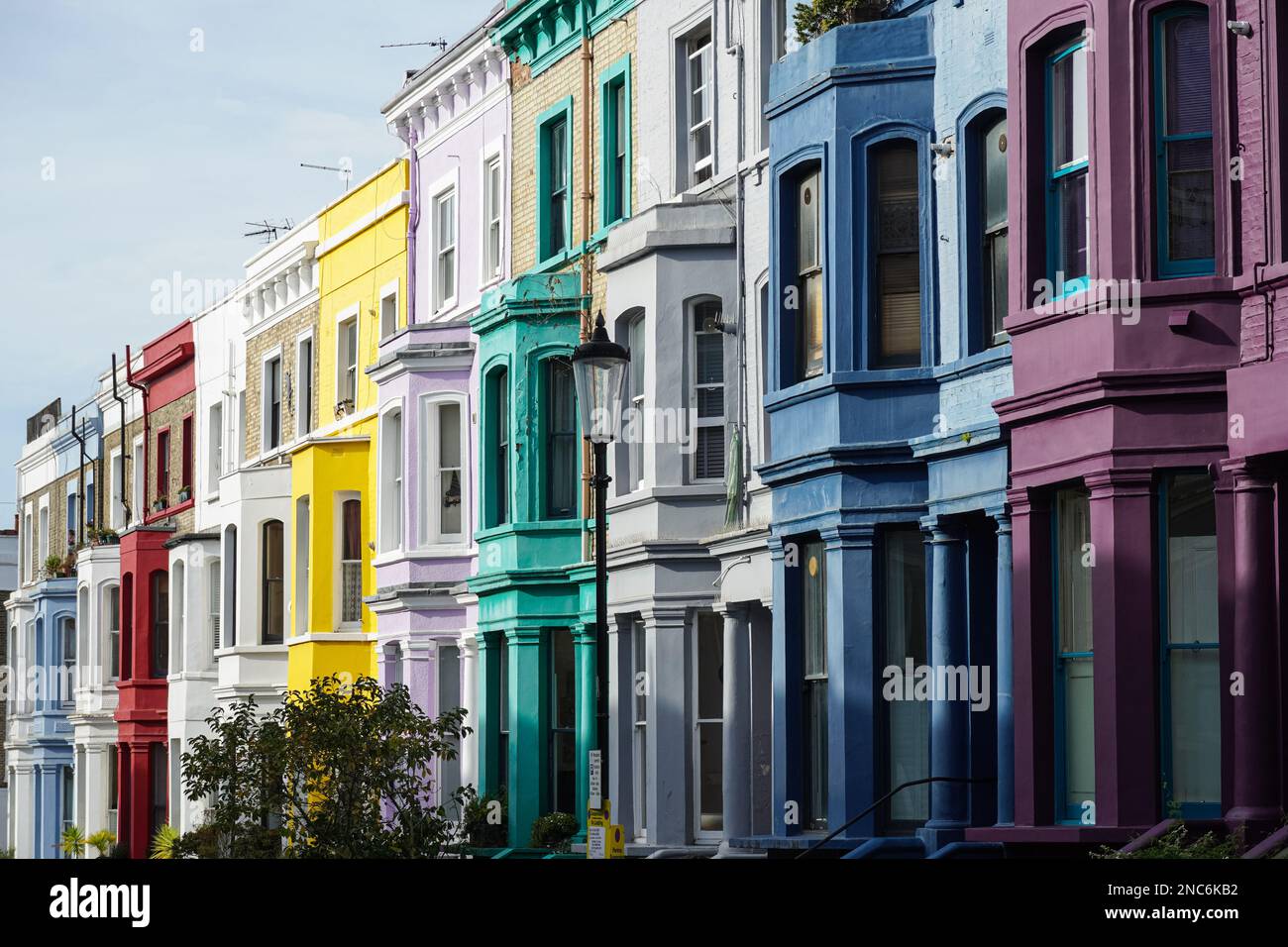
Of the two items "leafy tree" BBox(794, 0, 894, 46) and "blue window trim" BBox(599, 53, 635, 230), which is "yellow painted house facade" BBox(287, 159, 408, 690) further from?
"leafy tree" BBox(794, 0, 894, 46)

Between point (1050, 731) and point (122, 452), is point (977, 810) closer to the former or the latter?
point (1050, 731)

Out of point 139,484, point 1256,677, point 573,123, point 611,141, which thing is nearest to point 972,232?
point 1256,677

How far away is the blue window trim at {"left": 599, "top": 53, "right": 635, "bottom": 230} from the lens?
100 ft

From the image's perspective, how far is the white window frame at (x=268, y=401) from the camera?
44156mm

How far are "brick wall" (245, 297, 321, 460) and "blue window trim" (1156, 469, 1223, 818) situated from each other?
26044 mm

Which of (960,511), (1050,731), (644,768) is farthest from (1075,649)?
(644,768)

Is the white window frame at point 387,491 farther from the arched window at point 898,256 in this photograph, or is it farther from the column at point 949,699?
the column at point 949,699

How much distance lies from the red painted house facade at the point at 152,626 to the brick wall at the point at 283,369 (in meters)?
3.86

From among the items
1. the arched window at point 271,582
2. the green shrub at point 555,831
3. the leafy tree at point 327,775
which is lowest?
the green shrub at point 555,831

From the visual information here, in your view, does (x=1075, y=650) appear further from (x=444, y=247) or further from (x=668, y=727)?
(x=444, y=247)

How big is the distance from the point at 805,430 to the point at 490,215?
13.5 metres

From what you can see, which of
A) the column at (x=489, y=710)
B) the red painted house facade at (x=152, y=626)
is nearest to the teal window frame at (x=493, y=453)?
the column at (x=489, y=710)
